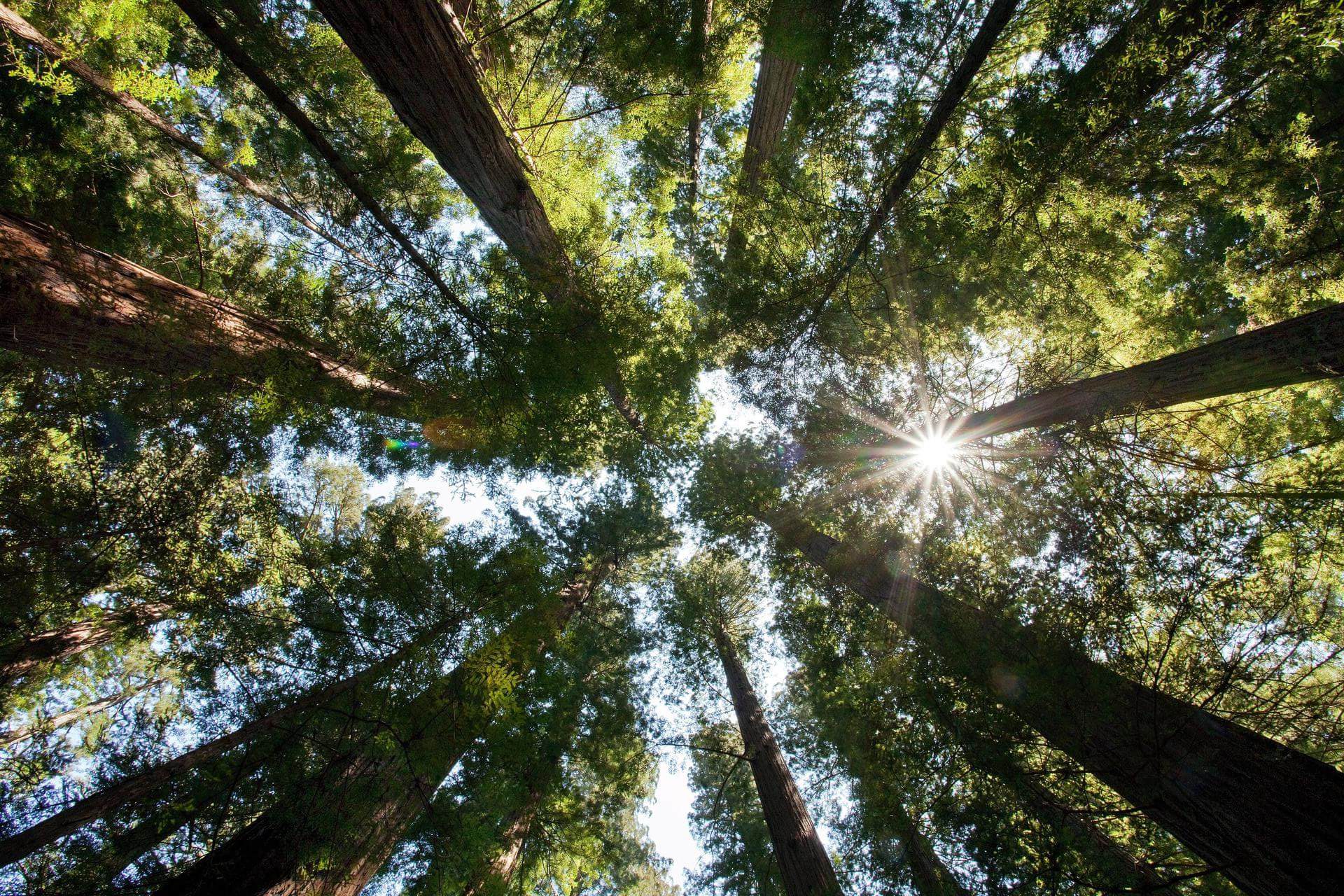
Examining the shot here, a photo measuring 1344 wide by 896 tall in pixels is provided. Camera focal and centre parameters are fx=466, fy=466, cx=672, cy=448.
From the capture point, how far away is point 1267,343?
11.3ft

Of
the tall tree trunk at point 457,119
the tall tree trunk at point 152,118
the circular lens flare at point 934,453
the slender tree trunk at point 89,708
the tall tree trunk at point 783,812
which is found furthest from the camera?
the slender tree trunk at point 89,708

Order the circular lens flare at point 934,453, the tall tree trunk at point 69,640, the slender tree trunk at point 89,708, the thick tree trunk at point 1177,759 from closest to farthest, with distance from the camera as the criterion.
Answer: the thick tree trunk at point 1177,759 → the tall tree trunk at point 69,640 → the circular lens flare at point 934,453 → the slender tree trunk at point 89,708

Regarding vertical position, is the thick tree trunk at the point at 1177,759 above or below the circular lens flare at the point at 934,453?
below

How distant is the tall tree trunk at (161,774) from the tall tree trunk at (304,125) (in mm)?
2827

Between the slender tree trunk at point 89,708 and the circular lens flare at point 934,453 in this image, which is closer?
the circular lens flare at point 934,453

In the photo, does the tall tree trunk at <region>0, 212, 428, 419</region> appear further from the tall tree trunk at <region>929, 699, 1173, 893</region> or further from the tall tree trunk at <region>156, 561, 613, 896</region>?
the tall tree trunk at <region>929, 699, 1173, 893</region>

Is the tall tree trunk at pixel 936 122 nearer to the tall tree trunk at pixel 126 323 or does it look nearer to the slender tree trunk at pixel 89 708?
the tall tree trunk at pixel 126 323

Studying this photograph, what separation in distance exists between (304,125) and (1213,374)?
20.7ft

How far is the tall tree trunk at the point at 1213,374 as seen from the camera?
3.23m

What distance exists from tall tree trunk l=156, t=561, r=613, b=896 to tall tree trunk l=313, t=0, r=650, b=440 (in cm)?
→ 325

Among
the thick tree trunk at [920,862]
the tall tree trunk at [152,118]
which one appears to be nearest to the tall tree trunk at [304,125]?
the tall tree trunk at [152,118]

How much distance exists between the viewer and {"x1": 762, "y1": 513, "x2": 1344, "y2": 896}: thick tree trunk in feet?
7.41

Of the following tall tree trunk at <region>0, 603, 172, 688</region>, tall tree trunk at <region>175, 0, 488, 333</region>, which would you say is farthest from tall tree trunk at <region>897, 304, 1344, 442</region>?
tall tree trunk at <region>0, 603, 172, 688</region>

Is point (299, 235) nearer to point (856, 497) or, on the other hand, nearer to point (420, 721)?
point (420, 721)
